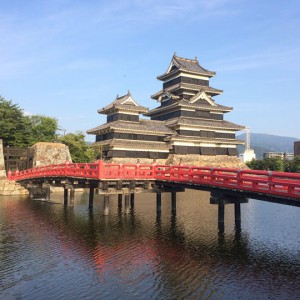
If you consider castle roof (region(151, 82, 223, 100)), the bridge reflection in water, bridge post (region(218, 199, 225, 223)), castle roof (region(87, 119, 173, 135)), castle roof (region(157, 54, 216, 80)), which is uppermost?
castle roof (region(157, 54, 216, 80))

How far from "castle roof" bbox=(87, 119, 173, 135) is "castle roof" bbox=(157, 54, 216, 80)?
1197 centimetres

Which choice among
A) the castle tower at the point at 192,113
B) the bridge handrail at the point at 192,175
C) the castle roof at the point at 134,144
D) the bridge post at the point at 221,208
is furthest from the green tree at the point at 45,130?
the bridge post at the point at 221,208

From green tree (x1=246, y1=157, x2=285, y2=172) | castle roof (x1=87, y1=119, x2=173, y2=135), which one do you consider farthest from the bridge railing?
green tree (x1=246, y1=157, x2=285, y2=172)

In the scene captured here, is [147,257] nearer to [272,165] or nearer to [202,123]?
[202,123]

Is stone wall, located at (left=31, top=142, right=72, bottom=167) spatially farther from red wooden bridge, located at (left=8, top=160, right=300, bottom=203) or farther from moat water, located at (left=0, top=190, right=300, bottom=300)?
moat water, located at (left=0, top=190, right=300, bottom=300)

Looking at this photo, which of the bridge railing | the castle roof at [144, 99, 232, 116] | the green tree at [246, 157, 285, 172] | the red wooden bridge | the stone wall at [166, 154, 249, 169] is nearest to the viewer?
the bridge railing

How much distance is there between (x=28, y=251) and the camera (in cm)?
1586

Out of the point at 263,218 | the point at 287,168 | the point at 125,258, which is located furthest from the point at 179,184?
the point at 287,168

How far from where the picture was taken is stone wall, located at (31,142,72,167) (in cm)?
4644

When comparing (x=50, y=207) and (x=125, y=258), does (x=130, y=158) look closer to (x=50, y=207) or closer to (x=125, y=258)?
(x=50, y=207)

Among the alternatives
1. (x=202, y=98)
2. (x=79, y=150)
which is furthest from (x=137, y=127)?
(x=202, y=98)

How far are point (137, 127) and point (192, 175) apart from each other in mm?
32746

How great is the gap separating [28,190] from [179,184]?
24474mm

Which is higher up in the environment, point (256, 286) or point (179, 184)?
point (179, 184)
